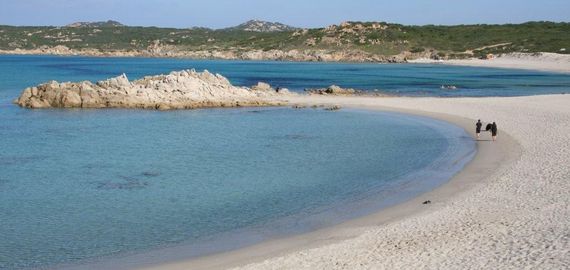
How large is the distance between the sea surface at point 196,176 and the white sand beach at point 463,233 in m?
0.99

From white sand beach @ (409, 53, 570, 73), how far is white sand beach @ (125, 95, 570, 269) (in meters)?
97.4

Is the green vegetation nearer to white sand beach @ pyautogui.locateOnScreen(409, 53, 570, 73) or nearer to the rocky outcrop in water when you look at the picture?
white sand beach @ pyautogui.locateOnScreen(409, 53, 570, 73)

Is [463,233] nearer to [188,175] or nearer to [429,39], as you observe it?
[188,175]

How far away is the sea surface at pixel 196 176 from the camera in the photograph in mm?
15734

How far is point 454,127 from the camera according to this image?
121ft

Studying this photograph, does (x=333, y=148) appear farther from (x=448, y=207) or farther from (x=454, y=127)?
(x=448, y=207)

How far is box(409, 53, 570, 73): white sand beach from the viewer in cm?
11649

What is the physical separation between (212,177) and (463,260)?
12409 mm

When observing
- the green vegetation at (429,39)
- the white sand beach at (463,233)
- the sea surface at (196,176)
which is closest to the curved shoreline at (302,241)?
the white sand beach at (463,233)

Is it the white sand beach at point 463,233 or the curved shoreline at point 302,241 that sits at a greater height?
the white sand beach at point 463,233

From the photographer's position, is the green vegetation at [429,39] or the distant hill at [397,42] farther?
the distant hill at [397,42]

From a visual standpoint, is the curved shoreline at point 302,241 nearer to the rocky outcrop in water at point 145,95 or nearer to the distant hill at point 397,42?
the rocky outcrop in water at point 145,95

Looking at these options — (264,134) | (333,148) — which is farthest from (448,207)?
(264,134)

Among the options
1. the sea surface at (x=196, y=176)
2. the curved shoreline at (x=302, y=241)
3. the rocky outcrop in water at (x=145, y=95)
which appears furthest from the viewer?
the rocky outcrop in water at (x=145, y=95)
